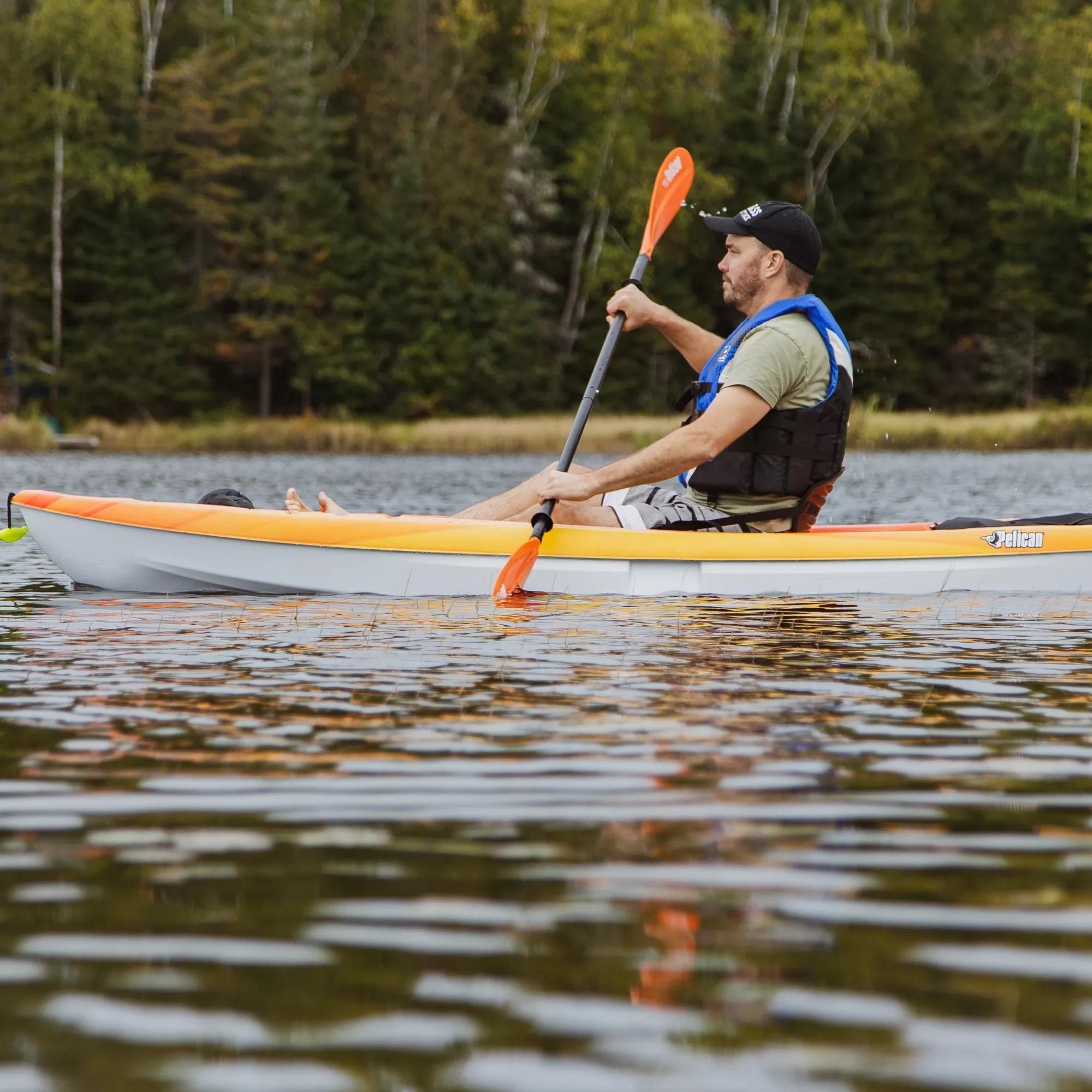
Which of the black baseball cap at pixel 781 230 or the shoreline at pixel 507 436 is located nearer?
the black baseball cap at pixel 781 230

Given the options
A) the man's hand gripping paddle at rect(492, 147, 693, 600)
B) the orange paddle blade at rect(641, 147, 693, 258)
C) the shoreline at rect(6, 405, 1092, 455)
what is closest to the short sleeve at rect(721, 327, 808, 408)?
the man's hand gripping paddle at rect(492, 147, 693, 600)

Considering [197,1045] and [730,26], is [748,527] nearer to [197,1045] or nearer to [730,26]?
[197,1045]

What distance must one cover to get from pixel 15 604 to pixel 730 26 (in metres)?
35.6

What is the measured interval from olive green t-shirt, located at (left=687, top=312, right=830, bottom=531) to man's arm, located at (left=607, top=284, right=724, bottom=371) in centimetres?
35

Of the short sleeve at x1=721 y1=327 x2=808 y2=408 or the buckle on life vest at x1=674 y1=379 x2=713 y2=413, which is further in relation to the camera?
the buckle on life vest at x1=674 y1=379 x2=713 y2=413

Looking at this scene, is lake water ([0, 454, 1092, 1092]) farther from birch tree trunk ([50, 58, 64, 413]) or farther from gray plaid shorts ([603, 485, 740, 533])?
birch tree trunk ([50, 58, 64, 413])

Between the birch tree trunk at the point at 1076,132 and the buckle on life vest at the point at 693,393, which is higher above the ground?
the birch tree trunk at the point at 1076,132

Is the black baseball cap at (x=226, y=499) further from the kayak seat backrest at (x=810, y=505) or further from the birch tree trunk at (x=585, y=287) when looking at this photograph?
the birch tree trunk at (x=585, y=287)

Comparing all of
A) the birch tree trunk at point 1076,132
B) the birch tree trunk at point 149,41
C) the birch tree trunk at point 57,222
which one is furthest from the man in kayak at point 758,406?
the birch tree trunk at point 1076,132

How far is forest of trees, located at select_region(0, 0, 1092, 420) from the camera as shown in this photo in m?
33.6

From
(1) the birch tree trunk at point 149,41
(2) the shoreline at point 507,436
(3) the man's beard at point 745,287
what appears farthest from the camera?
(1) the birch tree trunk at point 149,41

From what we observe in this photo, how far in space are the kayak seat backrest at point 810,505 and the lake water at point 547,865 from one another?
97 cm

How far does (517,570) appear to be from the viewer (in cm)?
606

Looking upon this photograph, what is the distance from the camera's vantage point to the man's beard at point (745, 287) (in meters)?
5.95
